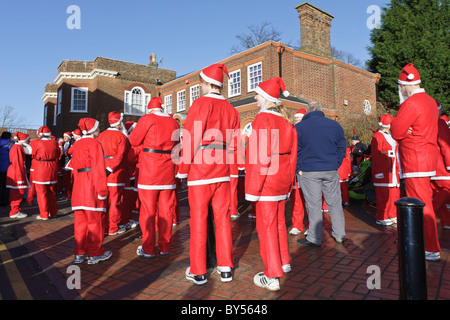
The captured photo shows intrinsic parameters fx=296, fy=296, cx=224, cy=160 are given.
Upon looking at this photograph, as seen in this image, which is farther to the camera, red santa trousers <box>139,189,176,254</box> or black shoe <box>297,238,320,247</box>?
black shoe <box>297,238,320,247</box>

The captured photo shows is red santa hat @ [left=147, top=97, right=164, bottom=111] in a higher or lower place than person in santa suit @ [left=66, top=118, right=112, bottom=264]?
higher

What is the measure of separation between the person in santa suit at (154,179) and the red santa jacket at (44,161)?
159 inches

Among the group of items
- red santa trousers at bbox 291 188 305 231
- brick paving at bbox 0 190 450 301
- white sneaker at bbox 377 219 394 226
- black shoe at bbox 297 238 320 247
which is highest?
red santa trousers at bbox 291 188 305 231

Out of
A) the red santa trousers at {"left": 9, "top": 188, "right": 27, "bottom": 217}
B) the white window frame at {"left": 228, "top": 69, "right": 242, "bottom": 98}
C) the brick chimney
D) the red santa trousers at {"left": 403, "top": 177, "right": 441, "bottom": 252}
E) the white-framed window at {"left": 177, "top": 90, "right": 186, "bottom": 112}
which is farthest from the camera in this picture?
the white-framed window at {"left": 177, "top": 90, "right": 186, "bottom": 112}

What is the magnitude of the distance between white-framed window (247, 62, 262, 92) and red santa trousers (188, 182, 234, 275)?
55.2 ft

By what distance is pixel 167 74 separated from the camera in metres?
31.0

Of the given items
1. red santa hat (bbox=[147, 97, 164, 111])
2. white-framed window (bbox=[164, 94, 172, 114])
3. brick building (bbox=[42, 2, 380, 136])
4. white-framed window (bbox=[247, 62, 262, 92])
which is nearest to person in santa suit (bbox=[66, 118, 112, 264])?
red santa hat (bbox=[147, 97, 164, 111])

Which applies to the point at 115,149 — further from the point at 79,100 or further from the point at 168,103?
the point at 79,100

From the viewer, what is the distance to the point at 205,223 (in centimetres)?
324

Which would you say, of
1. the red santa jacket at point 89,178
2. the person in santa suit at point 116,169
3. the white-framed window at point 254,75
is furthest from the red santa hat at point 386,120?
the white-framed window at point 254,75

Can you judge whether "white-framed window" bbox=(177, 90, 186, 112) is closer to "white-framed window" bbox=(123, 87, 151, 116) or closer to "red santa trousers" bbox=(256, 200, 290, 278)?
"white-framed window" bbox=(123, 87, 151, 116)

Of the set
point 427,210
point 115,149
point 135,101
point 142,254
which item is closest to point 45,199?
point 115,149

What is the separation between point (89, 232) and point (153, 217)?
86 cm

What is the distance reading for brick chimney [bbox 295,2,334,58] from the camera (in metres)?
21.1
